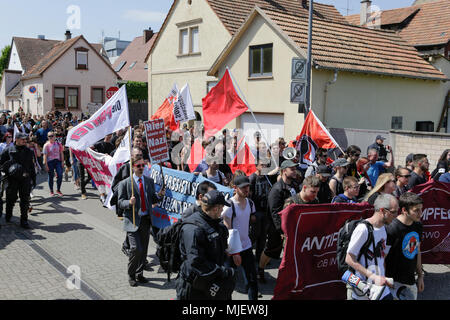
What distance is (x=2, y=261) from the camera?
7121 mm

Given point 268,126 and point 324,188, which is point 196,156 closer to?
point 324,188

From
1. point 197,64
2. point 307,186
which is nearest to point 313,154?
point 307,186

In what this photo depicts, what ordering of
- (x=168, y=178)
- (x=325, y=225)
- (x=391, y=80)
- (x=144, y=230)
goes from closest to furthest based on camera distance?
1. (x=325, y=225)
2. (x=144, y=230)
3. (x=168, y=178)
4. (x=391, y=80)

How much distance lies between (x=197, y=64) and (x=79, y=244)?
1685cm

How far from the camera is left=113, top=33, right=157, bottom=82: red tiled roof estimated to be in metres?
46.4

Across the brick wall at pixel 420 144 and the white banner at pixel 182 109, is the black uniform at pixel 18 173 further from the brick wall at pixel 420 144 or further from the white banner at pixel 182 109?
the brick wall at pixel 420 144

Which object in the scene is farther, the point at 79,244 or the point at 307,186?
the point at 79,244

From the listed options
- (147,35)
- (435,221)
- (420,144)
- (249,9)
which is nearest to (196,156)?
(435,221)

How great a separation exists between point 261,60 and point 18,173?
38.2 ft

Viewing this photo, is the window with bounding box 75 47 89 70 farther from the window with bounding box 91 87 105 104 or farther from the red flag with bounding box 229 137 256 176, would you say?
the red flag with bounding box 229 137 256 176

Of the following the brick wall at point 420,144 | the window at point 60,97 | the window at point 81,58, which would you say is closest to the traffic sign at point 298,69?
the brick wall at point 420,144

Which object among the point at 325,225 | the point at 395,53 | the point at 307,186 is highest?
the point at 395,53

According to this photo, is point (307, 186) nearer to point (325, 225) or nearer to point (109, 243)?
point (325, 225)

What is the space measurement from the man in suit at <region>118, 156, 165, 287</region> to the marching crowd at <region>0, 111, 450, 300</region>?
15mm
